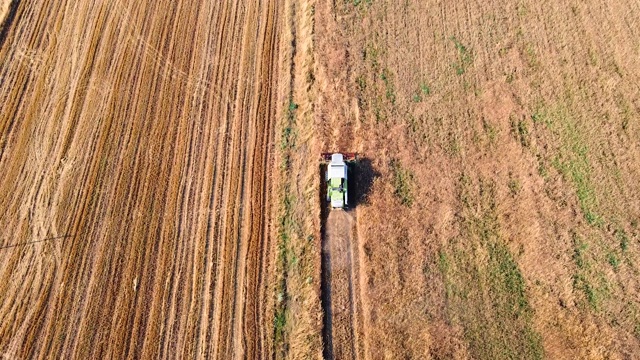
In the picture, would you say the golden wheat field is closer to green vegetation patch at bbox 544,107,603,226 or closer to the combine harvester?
green vegetation patch at bbox 544,107,603,226

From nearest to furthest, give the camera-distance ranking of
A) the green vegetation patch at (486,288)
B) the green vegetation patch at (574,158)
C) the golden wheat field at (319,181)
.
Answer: the green vegetation patch at (486,288) → the golden wheat field at (319,181) → the green vegetation patch at (574,158)

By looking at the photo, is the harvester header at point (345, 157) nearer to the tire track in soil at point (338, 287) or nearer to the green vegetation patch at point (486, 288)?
the tire track in soil at point (338, 287)

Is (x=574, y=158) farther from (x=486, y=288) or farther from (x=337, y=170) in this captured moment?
(x=337, y=170)

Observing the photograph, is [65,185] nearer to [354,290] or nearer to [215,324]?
[215,324]

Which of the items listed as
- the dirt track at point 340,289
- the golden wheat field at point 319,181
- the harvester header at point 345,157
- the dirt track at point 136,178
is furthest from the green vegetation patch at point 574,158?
the dirt track at point 136,178

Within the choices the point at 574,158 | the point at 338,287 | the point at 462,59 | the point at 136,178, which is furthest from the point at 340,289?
the point at 462,59
